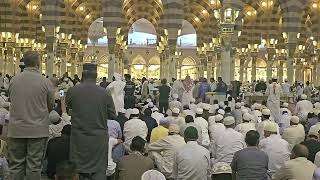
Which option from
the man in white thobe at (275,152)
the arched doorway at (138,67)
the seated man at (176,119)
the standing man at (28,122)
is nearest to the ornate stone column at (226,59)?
the seated man at (176,119)

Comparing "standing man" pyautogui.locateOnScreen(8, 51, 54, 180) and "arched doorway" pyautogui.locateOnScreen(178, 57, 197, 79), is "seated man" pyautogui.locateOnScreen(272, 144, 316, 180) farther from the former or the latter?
"arched doorway" pyautogui.locateOnScreen(178, 57, 197, 79)

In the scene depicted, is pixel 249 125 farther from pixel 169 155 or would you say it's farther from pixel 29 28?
pixel 29 28

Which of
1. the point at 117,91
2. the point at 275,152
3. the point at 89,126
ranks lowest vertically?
the point at 275,152

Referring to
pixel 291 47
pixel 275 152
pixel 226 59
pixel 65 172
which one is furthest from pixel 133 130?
pixel 291 47

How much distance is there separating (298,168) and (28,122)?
2.90 m

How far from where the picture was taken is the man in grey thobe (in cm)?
532

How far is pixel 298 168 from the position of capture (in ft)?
18.7

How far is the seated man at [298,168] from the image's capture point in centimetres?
570

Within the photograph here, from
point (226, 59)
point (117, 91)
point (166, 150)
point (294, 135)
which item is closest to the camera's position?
point (166, 150)

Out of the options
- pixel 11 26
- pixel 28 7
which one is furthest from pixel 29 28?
pixel 11 26

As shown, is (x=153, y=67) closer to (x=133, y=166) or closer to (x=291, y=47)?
(x=291, y=47)

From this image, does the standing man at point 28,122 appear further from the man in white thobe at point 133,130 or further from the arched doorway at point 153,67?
the arched doorway at point 153,67

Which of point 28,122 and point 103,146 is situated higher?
point 28,122

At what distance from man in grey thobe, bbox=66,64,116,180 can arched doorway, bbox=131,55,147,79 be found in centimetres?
4378
